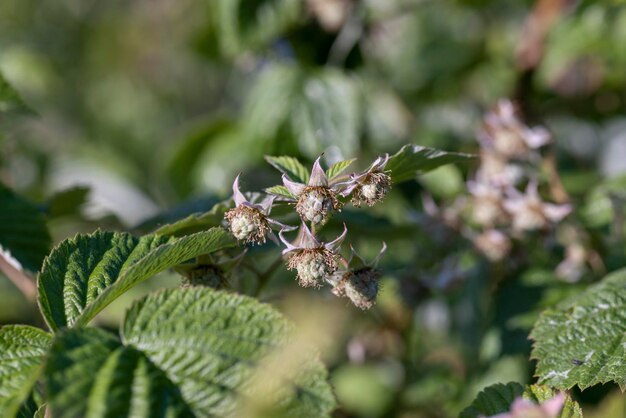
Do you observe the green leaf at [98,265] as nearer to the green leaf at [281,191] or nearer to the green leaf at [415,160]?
the green leaf at [281,191]

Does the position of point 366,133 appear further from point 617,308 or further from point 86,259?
point 86,259

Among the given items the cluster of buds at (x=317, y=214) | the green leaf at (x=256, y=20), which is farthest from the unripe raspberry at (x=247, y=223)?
the green leaf at (x=256, y=20)

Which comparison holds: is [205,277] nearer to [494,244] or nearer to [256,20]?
[494,244]

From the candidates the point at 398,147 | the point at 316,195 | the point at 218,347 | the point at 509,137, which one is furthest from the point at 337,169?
the point at 398,147

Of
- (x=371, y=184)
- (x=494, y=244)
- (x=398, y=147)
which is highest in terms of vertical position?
(x=398, y=147)

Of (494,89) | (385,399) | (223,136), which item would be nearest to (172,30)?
(223,136)

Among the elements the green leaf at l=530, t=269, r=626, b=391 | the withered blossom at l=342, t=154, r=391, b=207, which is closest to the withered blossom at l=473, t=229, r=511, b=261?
the green leaf at l=530, t=269, r=626, b=391
